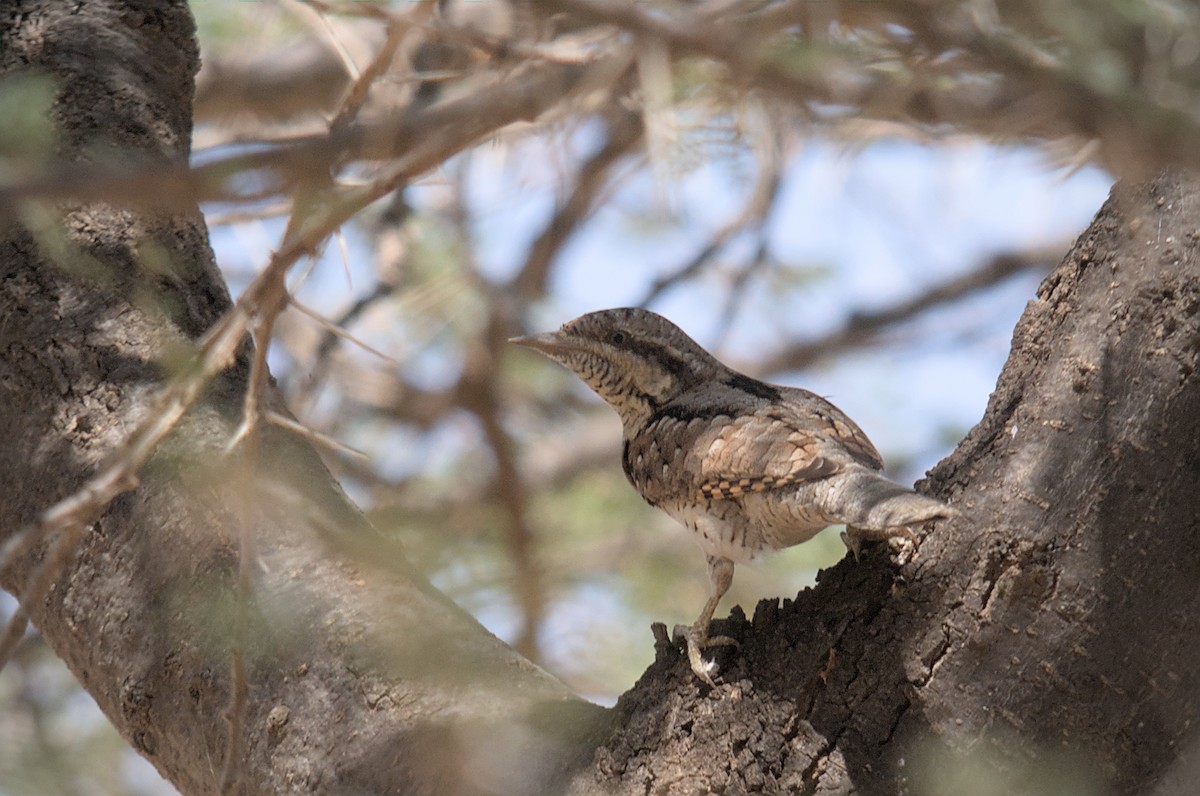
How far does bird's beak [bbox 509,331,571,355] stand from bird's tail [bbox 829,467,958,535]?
1605 millimetres

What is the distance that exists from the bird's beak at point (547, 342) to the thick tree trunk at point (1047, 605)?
72.9 inches

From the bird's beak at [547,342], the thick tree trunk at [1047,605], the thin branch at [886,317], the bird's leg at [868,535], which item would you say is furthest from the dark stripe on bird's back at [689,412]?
the thin branch at [886,317]

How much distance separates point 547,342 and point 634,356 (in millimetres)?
294

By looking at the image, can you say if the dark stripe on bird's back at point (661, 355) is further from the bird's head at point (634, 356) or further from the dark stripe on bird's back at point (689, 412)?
the dark stripe on bird's back at point (689, 412)

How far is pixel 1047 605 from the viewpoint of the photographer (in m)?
2.17

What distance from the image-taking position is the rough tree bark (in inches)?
85.0

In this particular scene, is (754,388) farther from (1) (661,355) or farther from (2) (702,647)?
(2) (702,647)

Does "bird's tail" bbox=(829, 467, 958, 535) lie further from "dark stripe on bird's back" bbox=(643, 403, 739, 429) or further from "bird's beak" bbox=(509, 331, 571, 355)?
"bird's beak" bbox=(509, 331, 571, 355)

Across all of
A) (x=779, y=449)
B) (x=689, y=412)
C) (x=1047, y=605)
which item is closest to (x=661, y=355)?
(x=689, y=412)

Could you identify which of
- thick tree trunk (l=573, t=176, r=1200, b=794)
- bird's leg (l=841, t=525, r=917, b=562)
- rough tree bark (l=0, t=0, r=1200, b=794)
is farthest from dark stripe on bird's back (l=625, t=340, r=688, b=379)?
thick tree trunk (l=573, t=176, r=1200, b=794)

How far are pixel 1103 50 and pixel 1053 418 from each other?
0.69 m

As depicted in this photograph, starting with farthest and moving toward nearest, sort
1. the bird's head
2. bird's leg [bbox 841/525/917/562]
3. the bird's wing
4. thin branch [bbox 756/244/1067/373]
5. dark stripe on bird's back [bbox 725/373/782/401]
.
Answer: thin branch [bbox 756/244/1067/373] < the bird's head < dark stripe on bird's back [bbox 725/373/782/401] < the bird's wing < bird's leg [bbox 841/525/917/562]

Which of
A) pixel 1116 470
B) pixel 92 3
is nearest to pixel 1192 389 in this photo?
pixel 1116 470

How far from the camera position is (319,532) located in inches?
112
